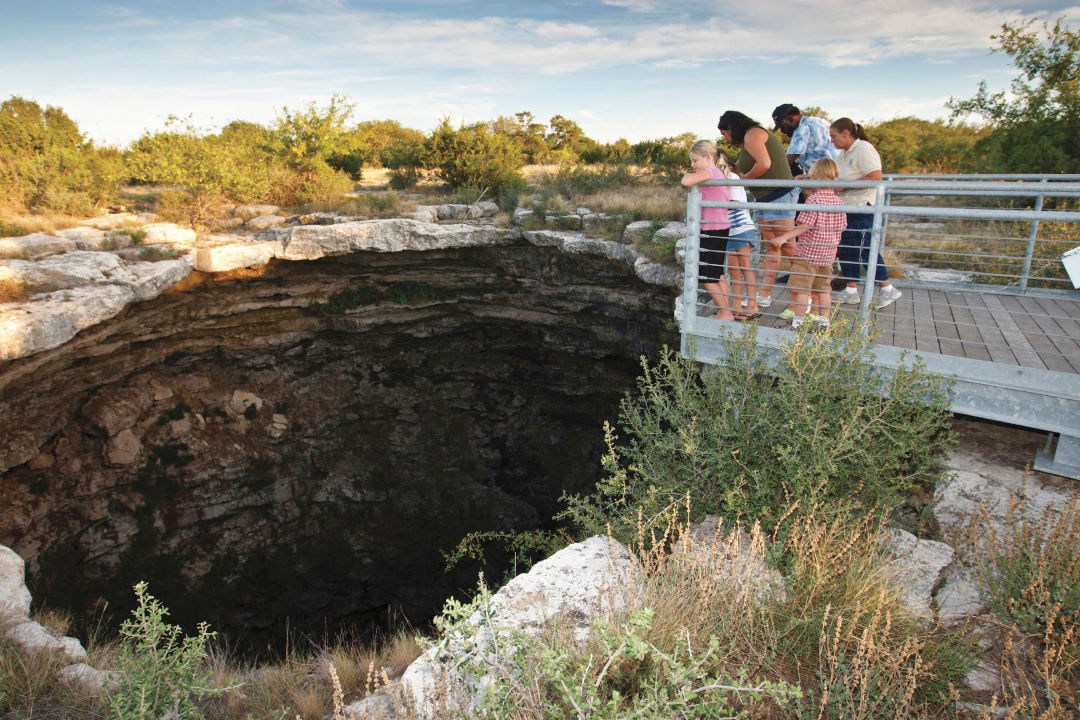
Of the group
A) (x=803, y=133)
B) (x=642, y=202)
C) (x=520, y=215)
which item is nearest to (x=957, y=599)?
(x=803, y=133)

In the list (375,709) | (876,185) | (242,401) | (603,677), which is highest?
(876,185)

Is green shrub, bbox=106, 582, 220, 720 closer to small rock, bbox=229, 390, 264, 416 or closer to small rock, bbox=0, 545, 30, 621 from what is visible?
small rock, bbox=0, 545, 30, 621

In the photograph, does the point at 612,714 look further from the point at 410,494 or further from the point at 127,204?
the point at 127,204

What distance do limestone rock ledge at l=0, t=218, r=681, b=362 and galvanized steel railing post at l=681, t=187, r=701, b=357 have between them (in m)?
2.34

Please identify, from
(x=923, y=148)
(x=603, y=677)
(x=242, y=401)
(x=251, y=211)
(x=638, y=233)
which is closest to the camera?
(x=603, y=677)

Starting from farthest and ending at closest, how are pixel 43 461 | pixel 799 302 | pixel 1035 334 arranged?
pixel 43 461 → pixel 799 302 → pixel 1035 334

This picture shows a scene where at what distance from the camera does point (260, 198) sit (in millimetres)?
9266

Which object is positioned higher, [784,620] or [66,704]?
[784,620]

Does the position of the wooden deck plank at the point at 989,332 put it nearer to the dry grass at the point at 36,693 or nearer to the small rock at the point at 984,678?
the small rock at the point at 984,678

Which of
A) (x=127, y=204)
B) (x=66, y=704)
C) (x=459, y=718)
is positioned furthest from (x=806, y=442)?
(x=127, y=204)

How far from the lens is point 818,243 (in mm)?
4410

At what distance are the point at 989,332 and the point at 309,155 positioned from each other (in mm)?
10251

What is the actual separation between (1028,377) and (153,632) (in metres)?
4.98

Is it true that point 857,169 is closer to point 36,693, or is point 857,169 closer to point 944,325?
point 944,325
